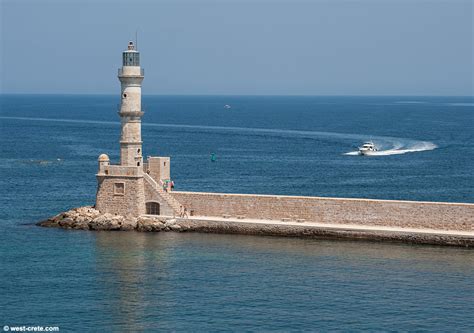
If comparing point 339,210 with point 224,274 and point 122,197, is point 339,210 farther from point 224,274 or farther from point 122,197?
point 122,197

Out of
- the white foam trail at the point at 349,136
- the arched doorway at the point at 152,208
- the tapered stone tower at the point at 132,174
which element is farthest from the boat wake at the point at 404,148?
the arched doorway at the point at 152,208

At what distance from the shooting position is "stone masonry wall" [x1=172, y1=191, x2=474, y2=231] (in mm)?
42688

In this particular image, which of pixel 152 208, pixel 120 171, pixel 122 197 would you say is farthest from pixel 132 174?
pixel 152 208

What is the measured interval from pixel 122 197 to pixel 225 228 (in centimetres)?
560

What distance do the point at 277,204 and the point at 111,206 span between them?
321 inches

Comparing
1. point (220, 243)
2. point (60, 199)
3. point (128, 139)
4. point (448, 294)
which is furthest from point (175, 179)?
point (448, 294)

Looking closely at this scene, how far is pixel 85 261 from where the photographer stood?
40375mm

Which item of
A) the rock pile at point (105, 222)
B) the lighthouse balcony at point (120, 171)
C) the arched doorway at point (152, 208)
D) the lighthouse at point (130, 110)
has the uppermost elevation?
the lighthouse at point (130, 110)

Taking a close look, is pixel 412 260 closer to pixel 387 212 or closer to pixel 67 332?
pixel 387 212

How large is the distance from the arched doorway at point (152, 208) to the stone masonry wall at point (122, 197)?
30 cm

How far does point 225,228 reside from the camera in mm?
45594

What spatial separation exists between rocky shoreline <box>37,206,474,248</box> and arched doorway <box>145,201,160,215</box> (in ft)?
2.78

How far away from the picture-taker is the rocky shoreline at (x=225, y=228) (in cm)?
4234

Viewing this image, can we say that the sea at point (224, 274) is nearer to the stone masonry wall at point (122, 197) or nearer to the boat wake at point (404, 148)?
the stone masonry wall at point (122, 197)
